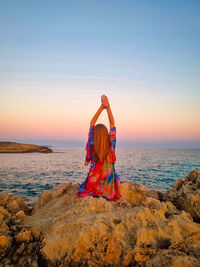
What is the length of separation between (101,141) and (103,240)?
87.7 inches

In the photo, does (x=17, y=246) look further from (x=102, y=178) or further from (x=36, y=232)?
(x=102, y=178)

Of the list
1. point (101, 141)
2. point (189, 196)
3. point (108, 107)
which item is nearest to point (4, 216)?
point (101, 141)

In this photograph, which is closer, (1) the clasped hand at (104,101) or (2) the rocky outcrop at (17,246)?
(2) the rocky outcrop at (17,246)

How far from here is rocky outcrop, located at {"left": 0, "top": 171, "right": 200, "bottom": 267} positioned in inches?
91.4

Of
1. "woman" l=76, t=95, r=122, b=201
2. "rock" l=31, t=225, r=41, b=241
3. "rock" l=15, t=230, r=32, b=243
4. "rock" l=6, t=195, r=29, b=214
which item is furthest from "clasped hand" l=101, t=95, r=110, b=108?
"rock" l=6, t=195, r=29, b=214

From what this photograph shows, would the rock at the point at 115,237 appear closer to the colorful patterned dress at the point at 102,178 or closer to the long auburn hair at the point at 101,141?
the colorful patterned dress at the point at 102,178

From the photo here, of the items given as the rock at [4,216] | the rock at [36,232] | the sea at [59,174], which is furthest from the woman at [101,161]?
the sea at [59,174]

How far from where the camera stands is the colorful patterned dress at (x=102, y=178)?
4.31 m

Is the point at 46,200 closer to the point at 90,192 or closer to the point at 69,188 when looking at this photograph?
the point at 69,188

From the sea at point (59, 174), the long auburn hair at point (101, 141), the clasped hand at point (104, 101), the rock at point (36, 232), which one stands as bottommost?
the sea at point (59, 174)

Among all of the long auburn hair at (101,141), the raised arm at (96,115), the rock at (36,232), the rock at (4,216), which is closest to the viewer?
the rock at (36,232)

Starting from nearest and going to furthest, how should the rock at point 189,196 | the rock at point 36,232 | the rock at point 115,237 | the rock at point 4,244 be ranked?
the rock at point 115,237 < the rock at point 4,244 < the rock at point 36,232 < the rock at point 189,196

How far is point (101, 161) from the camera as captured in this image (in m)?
4.49

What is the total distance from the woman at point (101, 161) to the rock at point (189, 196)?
1.89m
